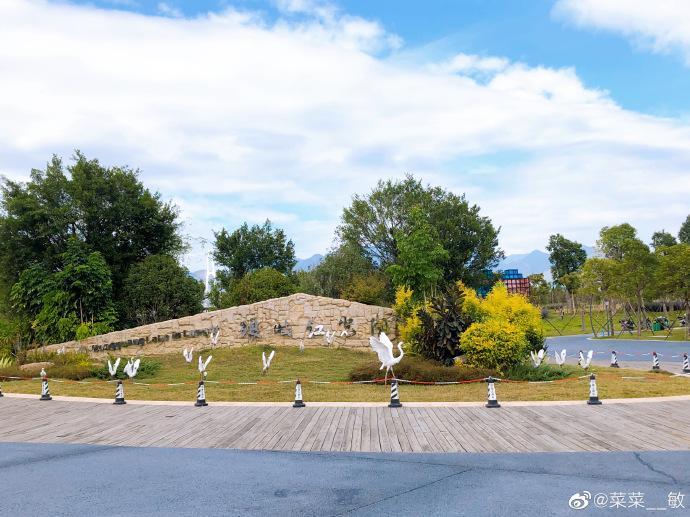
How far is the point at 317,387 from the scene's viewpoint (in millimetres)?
16906

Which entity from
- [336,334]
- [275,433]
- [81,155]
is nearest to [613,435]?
[275,433]

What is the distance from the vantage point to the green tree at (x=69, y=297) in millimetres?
29109

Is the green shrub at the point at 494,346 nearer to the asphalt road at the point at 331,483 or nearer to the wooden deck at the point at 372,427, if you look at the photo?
the wooden deck at the point at 372,427

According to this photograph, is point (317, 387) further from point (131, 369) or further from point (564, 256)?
point (564, 256)

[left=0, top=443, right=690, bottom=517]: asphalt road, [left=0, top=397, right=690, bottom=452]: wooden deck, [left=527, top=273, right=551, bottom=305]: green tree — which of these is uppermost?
[left=527, top=273, right=551, bottom=305]: green tree

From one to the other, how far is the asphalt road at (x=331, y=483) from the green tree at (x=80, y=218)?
25507mm

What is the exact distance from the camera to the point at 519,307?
2211 cm

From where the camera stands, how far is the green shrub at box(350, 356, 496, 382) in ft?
57.0

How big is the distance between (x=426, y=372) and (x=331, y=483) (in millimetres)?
10562

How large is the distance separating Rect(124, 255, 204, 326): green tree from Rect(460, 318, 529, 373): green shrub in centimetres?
1918

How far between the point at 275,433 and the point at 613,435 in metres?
5.99

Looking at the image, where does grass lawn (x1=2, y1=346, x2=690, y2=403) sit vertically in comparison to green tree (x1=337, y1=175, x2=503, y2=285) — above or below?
below

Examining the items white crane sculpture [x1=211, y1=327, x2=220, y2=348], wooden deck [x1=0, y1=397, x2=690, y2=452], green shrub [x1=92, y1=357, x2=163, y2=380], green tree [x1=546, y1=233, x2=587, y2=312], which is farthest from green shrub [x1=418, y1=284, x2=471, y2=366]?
green tree [x1=546, y1=233, x2=587, y2=312]

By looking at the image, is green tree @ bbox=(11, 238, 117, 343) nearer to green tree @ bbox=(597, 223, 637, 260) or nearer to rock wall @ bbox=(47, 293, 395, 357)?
rock wall @ bbox=(47, 293, 395, 357)
